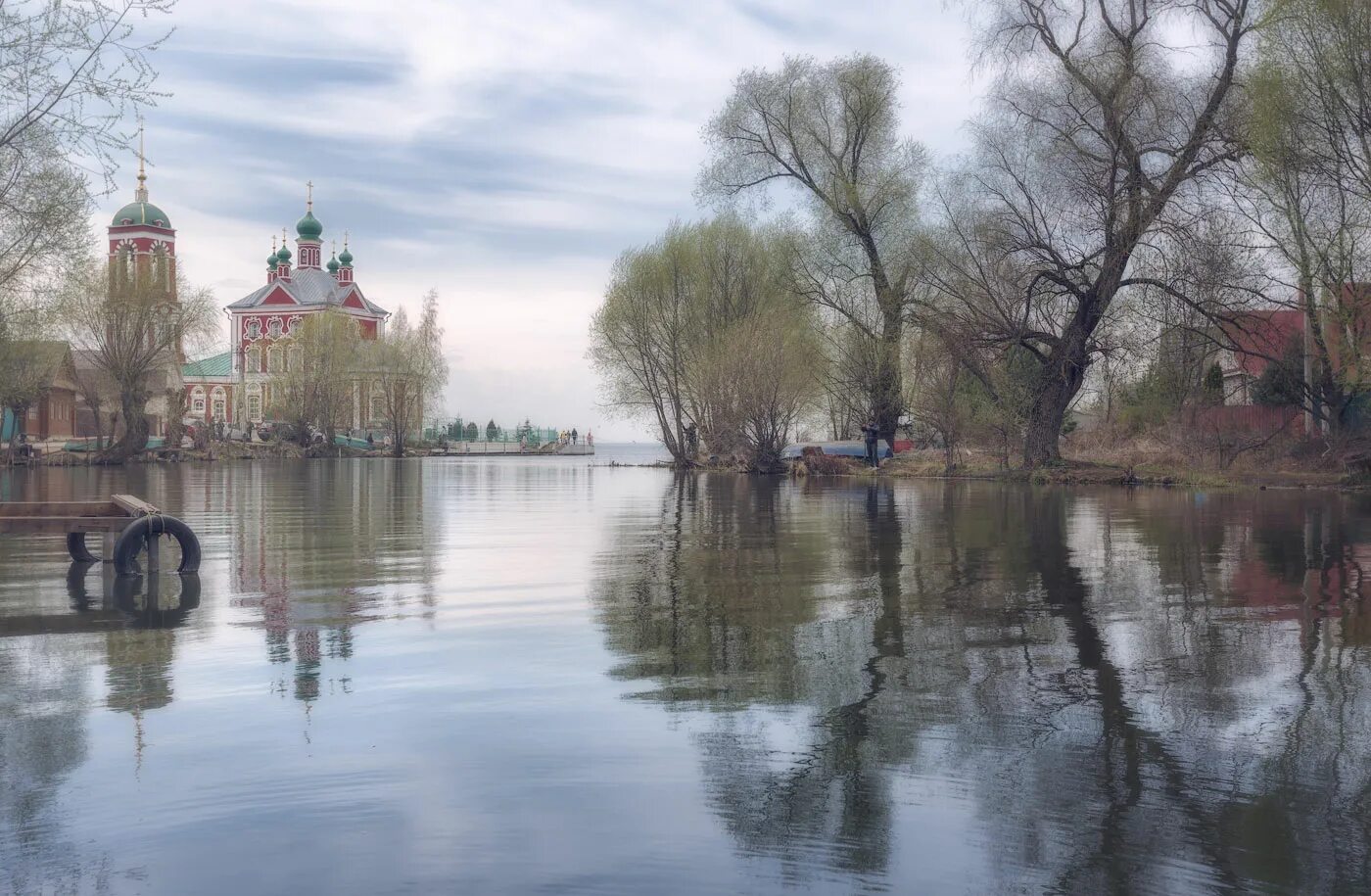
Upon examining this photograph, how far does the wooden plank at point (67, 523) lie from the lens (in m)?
12.3

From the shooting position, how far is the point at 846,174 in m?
46.3

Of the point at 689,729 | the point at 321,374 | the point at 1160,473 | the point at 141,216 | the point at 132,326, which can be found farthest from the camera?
the point at 141,216

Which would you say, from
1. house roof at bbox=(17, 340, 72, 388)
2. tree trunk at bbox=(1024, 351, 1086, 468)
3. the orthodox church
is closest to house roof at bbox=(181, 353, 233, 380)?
the orthodox church

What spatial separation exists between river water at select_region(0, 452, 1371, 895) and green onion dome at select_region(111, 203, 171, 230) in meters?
111

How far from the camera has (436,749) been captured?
19.1 ft

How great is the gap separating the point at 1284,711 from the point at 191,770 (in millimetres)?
5268

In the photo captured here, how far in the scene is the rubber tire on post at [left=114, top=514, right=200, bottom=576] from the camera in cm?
1209

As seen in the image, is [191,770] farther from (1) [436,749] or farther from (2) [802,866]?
(2) [802,866]

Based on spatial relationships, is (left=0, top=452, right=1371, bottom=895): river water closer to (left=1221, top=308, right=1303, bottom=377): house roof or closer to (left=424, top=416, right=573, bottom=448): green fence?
(left=1221, top=308, right=1303, bottom=377): house roof

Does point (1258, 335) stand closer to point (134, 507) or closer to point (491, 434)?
point (134, 507)

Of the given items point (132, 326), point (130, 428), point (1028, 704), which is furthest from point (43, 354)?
point (1028, 704)

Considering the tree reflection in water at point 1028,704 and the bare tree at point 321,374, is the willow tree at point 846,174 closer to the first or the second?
the tree reflection in water at point 1028,704

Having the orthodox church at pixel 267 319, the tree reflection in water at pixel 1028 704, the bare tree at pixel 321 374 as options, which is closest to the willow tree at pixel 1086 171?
the tree reflection in water at pixel 1028 704

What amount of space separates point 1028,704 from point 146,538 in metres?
9.01
